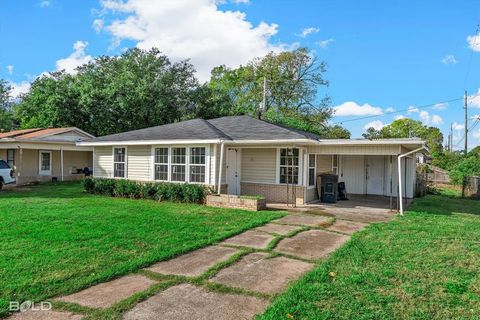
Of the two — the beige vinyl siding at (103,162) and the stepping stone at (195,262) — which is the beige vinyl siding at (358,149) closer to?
the stepping stone at (195,262)

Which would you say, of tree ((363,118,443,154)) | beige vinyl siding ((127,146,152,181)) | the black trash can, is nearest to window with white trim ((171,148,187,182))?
beige vinyl siding ((127,146,152,181))

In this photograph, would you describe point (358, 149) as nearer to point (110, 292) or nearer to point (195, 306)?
point (195, 306)

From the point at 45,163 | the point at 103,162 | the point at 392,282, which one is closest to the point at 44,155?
the point at 45,163

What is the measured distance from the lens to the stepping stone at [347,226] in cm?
784

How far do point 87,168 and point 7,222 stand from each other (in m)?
15.4

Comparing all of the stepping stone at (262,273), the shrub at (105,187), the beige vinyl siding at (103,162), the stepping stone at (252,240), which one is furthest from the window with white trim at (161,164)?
the stepping stone at (262,273)

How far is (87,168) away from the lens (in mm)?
22328

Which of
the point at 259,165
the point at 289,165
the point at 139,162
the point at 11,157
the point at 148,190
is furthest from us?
the point at 11,157

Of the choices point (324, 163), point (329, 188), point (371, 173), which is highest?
point (324, 163)

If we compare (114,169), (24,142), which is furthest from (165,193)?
(24,142)

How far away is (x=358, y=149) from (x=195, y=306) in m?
8.89

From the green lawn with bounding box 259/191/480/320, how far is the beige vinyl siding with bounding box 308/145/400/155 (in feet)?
13.1

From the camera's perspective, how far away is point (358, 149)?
440 inches

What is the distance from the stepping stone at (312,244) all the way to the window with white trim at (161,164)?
298 inches
